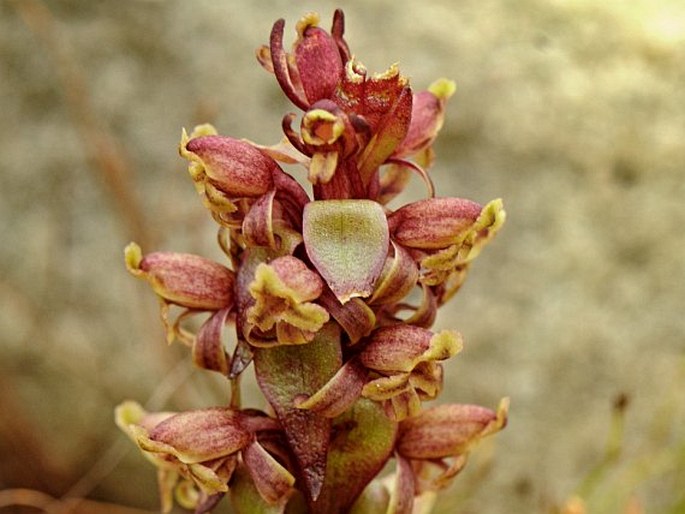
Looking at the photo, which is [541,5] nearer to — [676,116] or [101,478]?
[676,116]

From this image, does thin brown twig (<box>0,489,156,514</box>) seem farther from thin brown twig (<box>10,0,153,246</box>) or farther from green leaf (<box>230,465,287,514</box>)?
green leaf (<box>230,465,287,514</box>)

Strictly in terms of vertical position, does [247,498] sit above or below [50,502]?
above

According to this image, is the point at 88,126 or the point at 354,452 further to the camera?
the point at 88,126

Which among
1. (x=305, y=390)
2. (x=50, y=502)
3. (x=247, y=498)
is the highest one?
(x=305, y=390)

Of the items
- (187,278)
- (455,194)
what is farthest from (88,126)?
(187,278)

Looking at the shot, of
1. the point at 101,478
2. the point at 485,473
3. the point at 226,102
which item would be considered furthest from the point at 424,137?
the point at 101,478

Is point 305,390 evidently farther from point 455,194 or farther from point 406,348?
point 455,194
